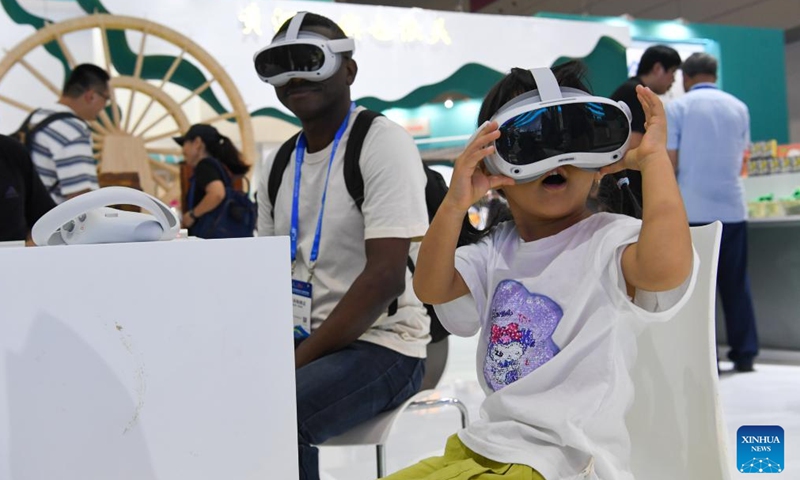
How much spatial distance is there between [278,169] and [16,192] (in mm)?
913

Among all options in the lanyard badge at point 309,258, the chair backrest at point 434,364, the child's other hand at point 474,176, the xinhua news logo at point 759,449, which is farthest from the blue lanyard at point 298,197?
the xinhua news logo at point 759,449

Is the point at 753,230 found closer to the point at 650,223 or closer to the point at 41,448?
the point at 650,223

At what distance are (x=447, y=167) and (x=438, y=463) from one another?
186 inches

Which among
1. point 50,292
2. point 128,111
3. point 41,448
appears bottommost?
point 41,448

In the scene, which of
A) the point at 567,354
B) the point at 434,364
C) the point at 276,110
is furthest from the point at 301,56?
the point at 276,110

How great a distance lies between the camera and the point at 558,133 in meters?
1.10

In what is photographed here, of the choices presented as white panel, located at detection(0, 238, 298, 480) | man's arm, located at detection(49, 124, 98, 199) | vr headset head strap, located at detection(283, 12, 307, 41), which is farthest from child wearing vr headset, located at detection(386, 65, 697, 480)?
man's arm, located at detection(49, 124, 98, 199)

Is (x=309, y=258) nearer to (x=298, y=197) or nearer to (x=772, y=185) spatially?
(x=298, y=197)

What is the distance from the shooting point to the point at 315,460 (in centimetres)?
151

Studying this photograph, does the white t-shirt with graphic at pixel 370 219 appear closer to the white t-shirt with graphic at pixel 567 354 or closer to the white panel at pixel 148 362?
the white t-shirt with graphic at pixel 567 354

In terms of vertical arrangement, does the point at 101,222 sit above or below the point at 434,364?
above

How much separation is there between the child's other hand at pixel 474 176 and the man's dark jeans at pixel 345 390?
0.52m

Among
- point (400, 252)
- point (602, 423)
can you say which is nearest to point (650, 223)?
point (602, 423)

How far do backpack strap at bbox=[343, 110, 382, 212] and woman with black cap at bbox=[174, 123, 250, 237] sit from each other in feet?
7.02
